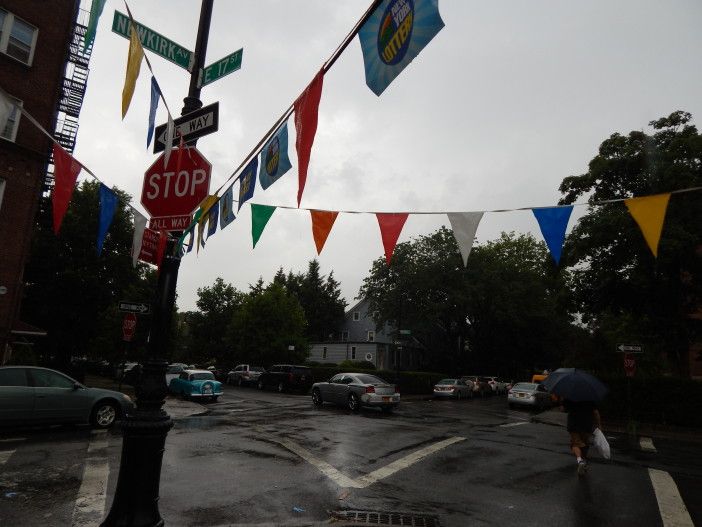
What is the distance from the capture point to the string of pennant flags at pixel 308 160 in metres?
3.59

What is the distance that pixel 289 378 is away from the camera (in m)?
28.6

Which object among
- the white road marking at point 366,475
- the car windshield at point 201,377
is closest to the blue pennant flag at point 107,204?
the white road marking at point 366,475

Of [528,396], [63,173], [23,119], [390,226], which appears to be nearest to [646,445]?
[390,226]

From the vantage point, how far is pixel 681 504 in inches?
260

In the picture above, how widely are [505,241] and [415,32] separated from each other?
171ft

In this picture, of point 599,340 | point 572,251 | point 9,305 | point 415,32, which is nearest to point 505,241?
point 599,340

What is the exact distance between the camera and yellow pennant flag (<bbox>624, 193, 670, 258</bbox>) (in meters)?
6.06

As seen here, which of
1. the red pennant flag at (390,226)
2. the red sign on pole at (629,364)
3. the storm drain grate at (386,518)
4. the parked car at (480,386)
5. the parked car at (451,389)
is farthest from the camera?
the parked car at (480,386)

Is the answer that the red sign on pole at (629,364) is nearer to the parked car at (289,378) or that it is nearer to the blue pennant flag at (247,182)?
the blue pennant flag at (247,182)

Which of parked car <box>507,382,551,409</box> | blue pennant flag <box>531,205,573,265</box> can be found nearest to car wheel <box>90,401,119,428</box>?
blue pennant flag <box>531,205,573,265</box>

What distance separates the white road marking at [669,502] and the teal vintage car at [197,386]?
55.0 feet

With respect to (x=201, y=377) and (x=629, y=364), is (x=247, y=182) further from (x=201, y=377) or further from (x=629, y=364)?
(x=629, y=364)

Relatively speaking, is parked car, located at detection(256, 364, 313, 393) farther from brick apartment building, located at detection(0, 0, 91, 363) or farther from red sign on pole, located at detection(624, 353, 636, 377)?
red sign on pole, located at detection(624, 353, 636, 377)

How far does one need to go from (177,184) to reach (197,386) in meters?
17.5
